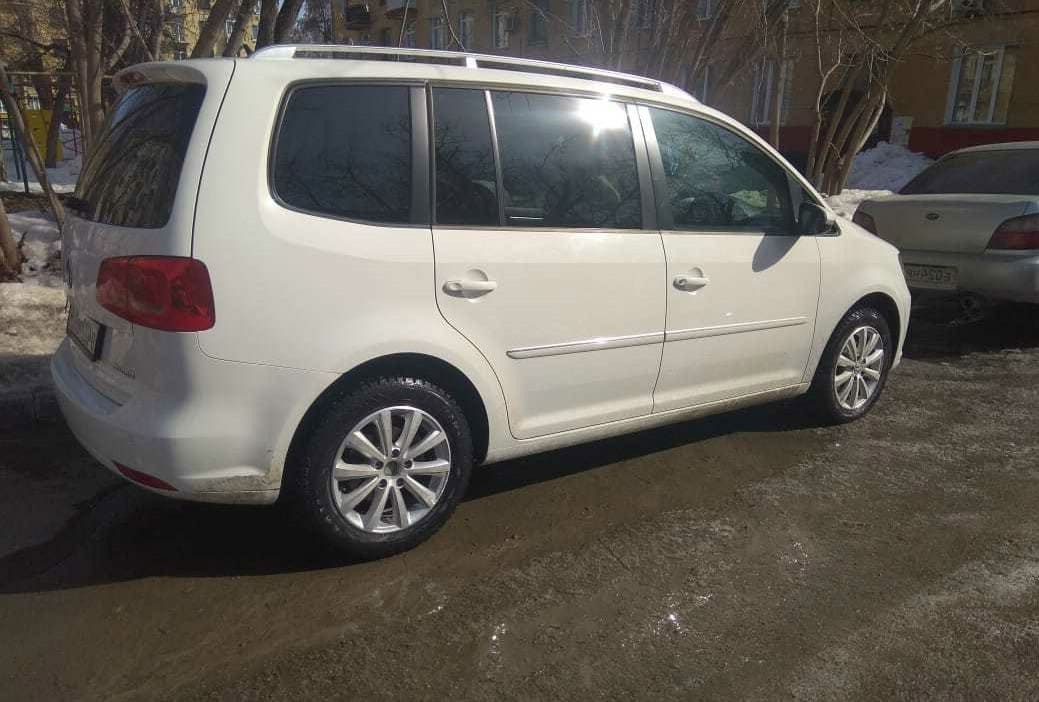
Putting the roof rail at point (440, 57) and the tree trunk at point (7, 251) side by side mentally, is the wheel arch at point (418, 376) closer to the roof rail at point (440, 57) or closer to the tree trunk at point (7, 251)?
the roof rail at point (440, 57)

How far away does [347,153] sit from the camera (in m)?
2.91

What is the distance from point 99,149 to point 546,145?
5.85 ft

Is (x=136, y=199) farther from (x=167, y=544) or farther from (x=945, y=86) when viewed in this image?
(x=945, y=86)

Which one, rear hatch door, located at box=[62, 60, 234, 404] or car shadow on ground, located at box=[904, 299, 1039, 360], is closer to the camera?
rear hatch door, located at box=[62, 60, 234, 404]

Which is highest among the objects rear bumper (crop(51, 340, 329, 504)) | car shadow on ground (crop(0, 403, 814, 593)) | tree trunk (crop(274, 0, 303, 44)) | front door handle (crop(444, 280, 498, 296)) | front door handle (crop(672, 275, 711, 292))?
tree trunk (crop(274, 0, 303, 44))

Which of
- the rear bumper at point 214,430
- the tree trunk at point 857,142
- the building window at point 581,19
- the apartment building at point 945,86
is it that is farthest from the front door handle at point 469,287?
the apartment building at point 945,86

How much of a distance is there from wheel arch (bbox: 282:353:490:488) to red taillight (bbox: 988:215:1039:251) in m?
4.90

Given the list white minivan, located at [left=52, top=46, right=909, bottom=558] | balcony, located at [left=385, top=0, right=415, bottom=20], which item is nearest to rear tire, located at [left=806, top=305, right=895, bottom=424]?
white minivan, located at [left=52, top=46, right=909, bottom=558]

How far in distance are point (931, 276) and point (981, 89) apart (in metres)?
16.8

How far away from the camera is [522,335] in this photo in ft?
10.6

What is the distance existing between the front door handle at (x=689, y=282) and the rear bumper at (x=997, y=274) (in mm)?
3619

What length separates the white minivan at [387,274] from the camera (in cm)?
264

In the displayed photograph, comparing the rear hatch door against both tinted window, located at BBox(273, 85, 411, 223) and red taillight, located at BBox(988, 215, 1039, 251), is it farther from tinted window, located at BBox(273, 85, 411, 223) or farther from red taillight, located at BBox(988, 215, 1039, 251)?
red taillight, located at BBox(988, 215, 1039, 251)

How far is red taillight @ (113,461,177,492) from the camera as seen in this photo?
8.76ft
